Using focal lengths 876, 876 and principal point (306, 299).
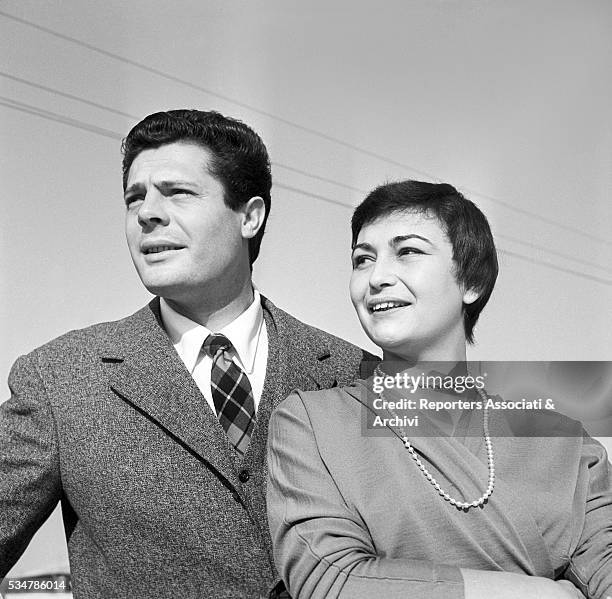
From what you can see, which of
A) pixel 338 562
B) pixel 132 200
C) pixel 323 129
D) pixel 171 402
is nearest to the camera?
pixel 338 562

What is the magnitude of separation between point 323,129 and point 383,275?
1.78 feet

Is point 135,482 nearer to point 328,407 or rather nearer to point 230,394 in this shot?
point 230,394

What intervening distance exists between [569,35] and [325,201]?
Result: 0.58 metres

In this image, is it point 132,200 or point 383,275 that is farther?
point 132,200

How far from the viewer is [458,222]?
139 cm

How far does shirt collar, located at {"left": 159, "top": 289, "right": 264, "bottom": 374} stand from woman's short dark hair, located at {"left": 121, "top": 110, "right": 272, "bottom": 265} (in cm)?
22

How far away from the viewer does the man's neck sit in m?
1.59

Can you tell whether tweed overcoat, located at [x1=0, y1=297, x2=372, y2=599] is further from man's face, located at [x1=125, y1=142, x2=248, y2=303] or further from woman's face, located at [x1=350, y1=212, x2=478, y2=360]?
woman's face, located at [x1=350, y1=212, x2=478, y2=360]

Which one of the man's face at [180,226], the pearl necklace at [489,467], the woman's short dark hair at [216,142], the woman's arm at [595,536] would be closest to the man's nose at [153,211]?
the man's face at [180,226]

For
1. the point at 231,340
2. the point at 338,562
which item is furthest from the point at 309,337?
the point at 338,562

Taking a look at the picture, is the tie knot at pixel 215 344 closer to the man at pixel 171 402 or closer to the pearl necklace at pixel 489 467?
the man at pixel 171 402

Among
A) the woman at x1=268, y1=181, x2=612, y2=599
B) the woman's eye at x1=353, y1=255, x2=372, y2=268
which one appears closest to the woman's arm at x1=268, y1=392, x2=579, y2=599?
the woman at x1=268, y1=181, x2=612, y2=599

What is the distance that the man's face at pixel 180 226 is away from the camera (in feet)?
4.92

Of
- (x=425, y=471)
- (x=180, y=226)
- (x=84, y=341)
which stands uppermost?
(x=180, y=226)
